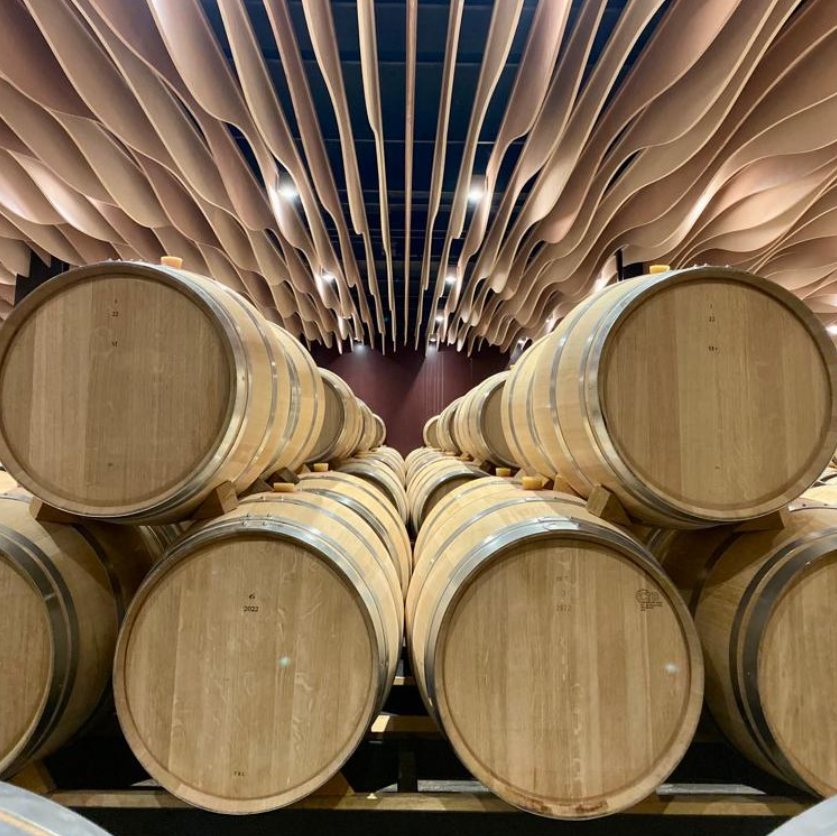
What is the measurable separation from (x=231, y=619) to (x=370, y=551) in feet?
1.42

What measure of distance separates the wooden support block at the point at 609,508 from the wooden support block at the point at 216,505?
895 millimetres

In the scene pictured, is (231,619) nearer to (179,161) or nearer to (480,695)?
(480,695)

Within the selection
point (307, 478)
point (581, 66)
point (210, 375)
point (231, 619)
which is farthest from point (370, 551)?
point (581, 66)

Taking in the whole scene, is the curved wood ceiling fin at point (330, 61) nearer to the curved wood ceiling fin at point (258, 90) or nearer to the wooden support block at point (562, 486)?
the curved wood ceiling fin at point (258, 90)

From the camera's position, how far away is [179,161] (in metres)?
3.87

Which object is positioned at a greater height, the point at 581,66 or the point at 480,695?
the point at 581,66

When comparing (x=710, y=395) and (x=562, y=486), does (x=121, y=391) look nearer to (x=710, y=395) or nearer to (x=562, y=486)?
(x=562, y=486)

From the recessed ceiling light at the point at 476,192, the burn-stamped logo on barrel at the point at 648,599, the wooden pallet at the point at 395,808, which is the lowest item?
the wooden pallet at the point at 395,808

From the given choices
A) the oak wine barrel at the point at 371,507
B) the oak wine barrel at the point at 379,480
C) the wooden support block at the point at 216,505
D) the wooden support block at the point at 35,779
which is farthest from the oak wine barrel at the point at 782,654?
the oak wine barrel at the point at 379,480

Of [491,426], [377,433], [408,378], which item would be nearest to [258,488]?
[491,426]

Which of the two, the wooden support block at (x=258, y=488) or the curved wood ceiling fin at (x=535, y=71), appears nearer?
the wooden support block at (x=258, y=488)

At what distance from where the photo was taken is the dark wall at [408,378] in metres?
11.5

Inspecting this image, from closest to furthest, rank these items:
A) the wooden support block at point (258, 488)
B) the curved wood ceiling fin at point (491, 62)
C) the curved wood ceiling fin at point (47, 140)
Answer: the wooden support block at point (258, 488), the curved wood ceiling fin at point (491, 62), the curved wood ceiling fin at point (47, 140)

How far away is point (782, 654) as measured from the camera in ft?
4.00
